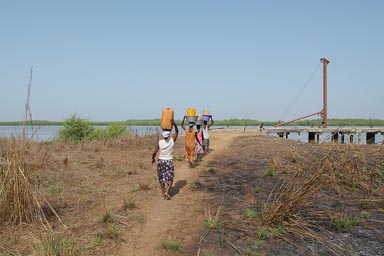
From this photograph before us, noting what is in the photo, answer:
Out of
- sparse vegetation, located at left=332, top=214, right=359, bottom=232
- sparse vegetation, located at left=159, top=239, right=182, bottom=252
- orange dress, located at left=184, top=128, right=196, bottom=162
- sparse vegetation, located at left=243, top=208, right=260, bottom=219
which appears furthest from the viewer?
orange dress, located at left=184, top=128, right=196, bottom=162

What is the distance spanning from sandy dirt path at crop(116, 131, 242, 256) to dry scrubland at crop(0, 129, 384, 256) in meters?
0.02

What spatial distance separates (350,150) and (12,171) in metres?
6.83

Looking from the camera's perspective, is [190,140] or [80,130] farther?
[80,130]

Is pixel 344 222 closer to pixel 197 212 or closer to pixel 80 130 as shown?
pixel 197 212

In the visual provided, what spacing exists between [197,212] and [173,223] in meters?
0.72

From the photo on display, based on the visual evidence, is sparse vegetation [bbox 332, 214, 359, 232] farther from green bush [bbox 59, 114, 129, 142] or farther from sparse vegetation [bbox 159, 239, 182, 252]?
green bush [bbox 59, 114, 129, 142]

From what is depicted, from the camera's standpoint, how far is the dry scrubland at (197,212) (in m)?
4.92

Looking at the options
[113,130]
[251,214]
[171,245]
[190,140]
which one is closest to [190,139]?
[190,140]

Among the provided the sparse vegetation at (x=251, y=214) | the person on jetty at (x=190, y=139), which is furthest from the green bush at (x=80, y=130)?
the sparse vegetation at (x=251, y=214)

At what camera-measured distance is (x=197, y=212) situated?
6.49m

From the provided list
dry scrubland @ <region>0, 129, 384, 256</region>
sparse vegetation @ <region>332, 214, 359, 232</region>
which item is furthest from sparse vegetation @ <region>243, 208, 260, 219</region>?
sparse vegetation @ <region>332, 214, 359, 232</region>

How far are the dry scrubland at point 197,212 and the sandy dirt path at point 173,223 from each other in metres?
0.02

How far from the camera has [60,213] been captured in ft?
20.9

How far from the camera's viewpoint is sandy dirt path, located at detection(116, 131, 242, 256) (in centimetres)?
495
